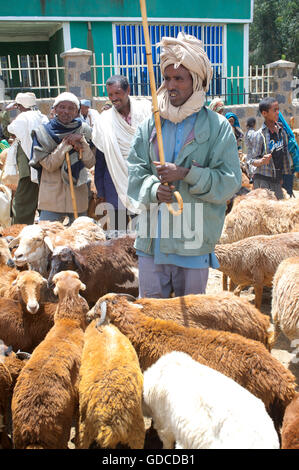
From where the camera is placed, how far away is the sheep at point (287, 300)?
3.94 meters

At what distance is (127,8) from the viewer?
54.8ft

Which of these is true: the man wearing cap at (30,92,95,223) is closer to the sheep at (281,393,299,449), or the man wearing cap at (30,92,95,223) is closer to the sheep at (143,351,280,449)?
the sheep at (143,351,280,449)

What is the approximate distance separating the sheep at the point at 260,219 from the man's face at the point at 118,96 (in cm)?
208

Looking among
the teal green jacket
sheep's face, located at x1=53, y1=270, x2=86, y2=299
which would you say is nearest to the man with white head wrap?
the teal green jacket

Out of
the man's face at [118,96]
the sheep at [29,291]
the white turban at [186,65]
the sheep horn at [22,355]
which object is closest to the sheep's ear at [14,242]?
the sheep at [29,291]

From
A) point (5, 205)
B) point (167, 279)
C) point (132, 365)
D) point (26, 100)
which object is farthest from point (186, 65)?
point (5, 205)

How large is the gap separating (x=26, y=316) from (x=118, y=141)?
2.43 m

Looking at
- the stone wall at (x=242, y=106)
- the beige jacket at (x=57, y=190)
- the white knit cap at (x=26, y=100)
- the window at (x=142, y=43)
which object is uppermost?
the window at (x=142, y=43)

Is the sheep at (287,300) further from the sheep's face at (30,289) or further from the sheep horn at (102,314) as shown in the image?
the sheep's face at (30,289)

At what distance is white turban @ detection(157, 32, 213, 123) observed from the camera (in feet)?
10.4

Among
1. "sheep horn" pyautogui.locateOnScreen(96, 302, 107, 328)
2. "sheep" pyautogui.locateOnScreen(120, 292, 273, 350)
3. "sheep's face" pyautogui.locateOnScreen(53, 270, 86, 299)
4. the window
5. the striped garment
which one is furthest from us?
the window

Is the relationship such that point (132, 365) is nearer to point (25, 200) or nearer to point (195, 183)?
point (195, 183)

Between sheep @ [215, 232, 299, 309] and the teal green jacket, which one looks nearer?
the teal green jacket
